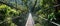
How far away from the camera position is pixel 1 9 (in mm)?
3238

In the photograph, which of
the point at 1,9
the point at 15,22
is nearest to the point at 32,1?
the point at 1,9

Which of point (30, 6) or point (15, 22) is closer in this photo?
point (15, 22)

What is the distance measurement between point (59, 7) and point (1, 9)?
60.5 inches

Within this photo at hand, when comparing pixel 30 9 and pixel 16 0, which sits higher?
pixel 16 0

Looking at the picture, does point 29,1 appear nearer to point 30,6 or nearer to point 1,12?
point 30,6

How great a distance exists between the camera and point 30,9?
8.69m

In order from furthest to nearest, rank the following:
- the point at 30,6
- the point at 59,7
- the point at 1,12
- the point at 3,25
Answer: the point at 30,6 < the point at 1,12 < the point at 59,7 < the point at 3,25

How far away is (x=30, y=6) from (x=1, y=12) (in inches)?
201

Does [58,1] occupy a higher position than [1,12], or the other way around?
[58,1]

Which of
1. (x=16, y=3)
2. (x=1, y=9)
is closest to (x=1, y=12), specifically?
(x=1, y=9)

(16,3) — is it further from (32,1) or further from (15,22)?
(15,22)

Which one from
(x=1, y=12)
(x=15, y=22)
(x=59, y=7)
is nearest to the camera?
(x=15, y=22)

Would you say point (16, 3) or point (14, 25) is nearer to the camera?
point (14, 25)

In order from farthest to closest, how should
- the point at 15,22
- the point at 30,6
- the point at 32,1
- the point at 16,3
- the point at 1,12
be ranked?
1. the point at 30,6
2. the point at 32,1
3. the point at 16,3
4. the point at 1,12
5. the point at 15,22
